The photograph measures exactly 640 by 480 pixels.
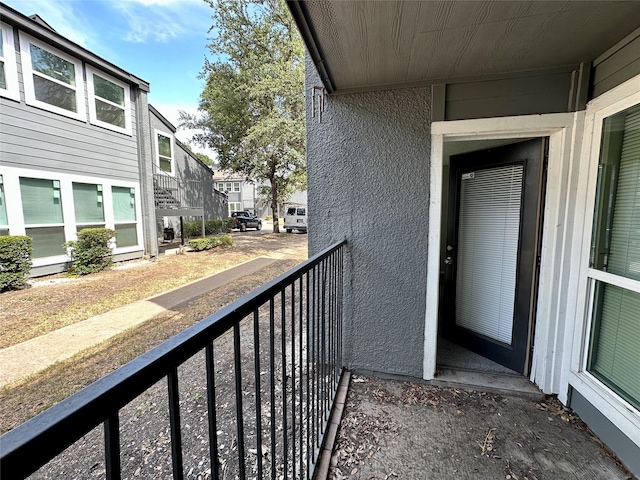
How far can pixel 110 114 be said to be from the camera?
736cm

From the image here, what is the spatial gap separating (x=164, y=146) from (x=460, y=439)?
12.4 m

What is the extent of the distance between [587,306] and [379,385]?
1.59 metres

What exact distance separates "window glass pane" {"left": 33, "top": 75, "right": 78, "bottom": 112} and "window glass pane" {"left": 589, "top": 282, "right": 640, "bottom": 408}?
9.00 metres

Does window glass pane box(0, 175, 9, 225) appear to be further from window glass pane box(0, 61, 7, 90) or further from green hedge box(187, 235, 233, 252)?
green hedge box(187, 235, 233, 252)

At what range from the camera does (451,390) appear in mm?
2369

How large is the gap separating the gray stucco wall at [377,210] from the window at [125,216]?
7.01m

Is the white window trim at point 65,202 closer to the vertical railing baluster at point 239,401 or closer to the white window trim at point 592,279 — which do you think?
the vertical railing baluster at point 239,401

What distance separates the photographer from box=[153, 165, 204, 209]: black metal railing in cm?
1030

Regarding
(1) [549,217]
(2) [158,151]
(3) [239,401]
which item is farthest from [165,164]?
(3) [239,401]

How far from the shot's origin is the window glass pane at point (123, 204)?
7.47 m

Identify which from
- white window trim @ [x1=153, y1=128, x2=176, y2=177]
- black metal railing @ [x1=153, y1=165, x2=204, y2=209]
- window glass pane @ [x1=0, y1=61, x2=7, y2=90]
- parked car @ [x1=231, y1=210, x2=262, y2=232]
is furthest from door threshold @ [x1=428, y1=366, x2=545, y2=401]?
parked car @ [x1=231, y1=210, x2=262, y2=232]

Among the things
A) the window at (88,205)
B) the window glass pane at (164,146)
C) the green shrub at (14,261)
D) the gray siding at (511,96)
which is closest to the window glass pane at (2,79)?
the window at (88,205)

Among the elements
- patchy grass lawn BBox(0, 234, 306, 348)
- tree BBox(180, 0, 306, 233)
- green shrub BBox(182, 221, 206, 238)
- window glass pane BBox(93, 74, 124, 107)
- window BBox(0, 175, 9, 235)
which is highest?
tree BBox(180, 0, 306, 233)

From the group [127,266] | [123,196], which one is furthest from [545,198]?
[123,196]
